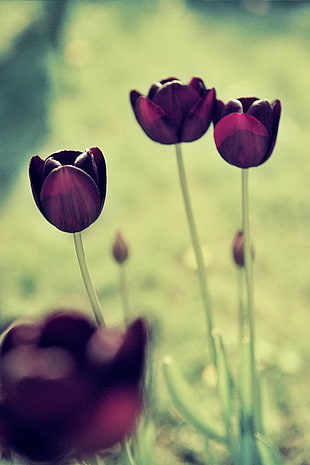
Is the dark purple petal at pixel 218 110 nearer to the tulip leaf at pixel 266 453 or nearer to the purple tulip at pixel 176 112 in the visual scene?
the purple tulip at pixel 176 112

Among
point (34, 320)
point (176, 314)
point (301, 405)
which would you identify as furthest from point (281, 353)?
point (34, 320)

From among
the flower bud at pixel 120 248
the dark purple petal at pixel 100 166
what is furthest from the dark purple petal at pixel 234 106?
the flower bud at pixel 120 248

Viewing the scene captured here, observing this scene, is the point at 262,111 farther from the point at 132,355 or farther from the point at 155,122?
the point at 132,355

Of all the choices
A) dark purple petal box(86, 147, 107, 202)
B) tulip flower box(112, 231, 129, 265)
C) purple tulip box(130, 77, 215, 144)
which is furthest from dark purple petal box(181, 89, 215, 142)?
tulip flower box(112, 231, 129, 265)

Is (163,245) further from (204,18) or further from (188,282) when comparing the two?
(204,18)

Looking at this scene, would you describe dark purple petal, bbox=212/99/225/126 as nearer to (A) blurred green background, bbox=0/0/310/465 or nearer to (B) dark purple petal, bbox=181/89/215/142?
(B) dark purple petal, bbox=181/89/215/142

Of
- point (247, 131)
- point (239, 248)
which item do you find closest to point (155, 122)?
point (247, 131)

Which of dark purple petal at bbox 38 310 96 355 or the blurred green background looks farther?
the blurred green background
